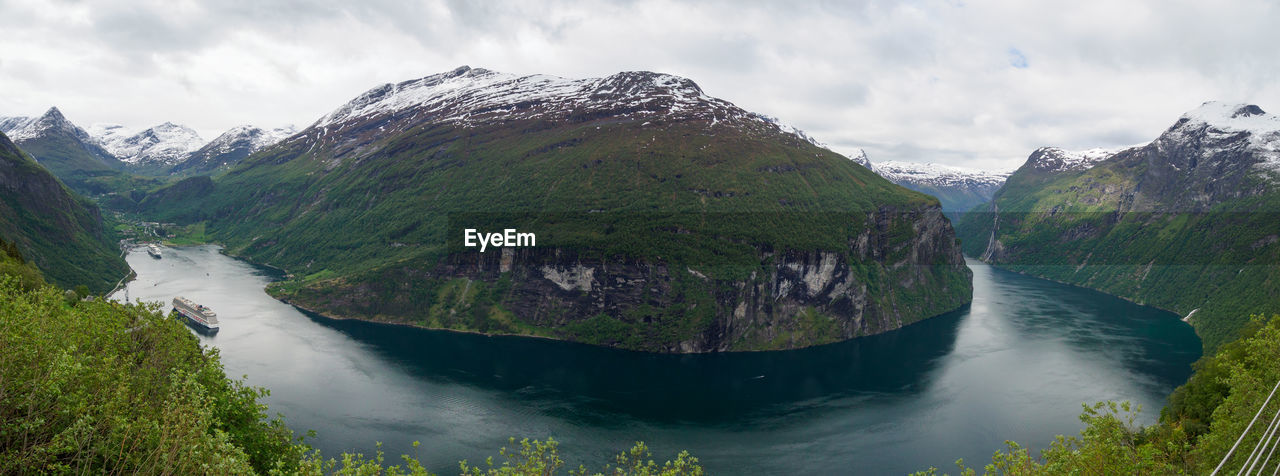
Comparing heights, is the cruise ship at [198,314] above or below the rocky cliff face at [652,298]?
below

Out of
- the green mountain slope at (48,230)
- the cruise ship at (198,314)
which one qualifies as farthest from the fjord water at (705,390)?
the green mountain slope at (48,230)

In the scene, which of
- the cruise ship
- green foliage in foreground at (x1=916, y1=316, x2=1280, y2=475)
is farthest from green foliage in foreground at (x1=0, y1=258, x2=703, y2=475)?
the cruise ship

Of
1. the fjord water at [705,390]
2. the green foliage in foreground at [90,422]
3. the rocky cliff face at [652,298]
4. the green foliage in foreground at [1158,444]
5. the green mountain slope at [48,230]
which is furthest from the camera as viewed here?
the green mountain slope at [48,230]

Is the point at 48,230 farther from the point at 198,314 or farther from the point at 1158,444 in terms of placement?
the point at 1158,444

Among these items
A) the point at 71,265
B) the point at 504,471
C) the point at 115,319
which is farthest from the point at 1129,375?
the point at 71,265

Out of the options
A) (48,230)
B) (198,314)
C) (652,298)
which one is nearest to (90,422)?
(652,298)

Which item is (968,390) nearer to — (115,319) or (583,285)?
(583,285)

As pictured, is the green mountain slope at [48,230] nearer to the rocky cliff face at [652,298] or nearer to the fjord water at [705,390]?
the fjord water at [705,390]
